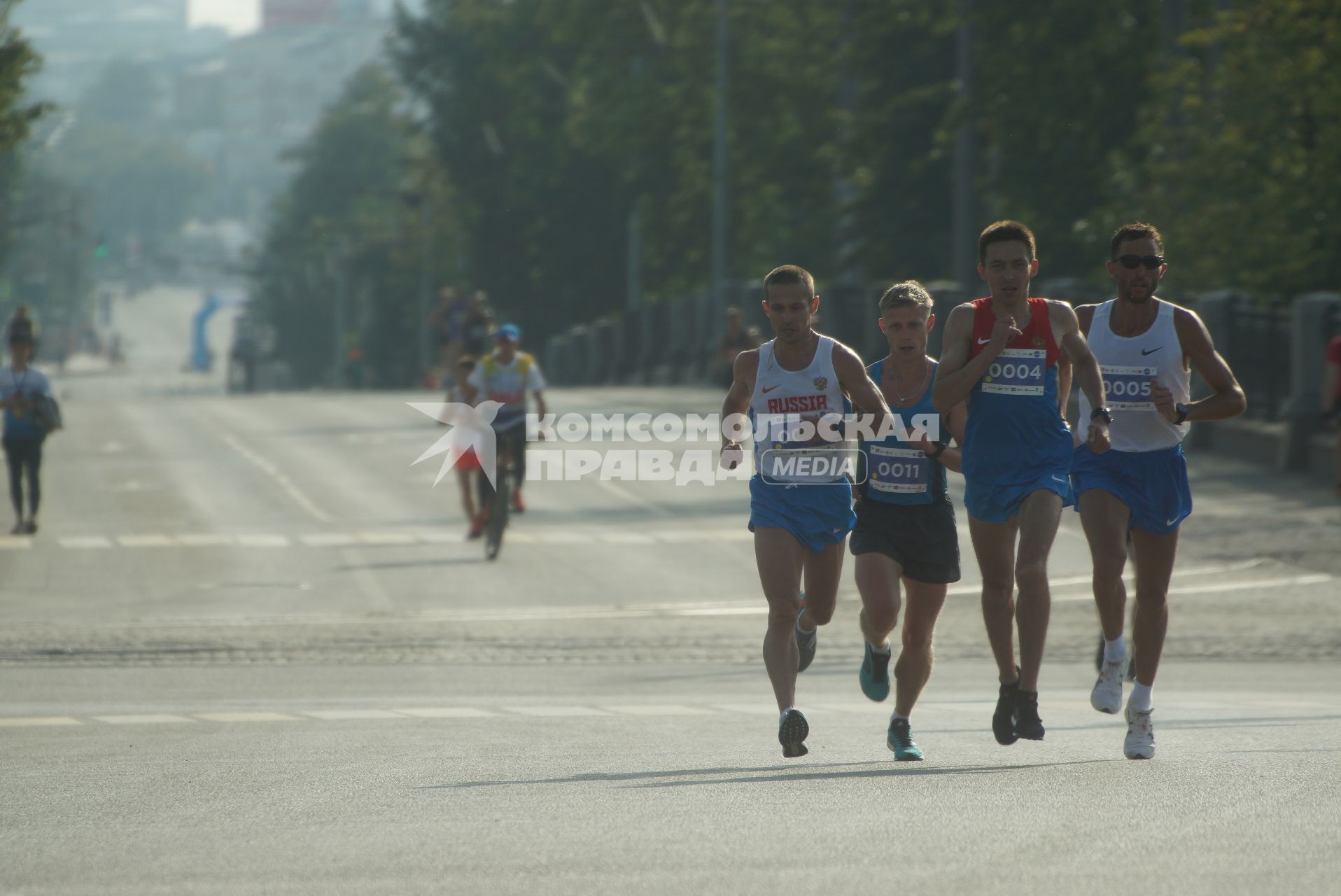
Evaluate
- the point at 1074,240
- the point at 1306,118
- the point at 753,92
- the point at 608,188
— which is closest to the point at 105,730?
the point at 1306,118

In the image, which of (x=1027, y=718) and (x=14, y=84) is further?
(x=14, y=84)

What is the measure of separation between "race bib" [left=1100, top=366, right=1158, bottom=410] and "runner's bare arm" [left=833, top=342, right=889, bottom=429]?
83 cm

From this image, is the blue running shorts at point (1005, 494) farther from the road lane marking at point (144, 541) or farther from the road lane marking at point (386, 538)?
the road lane marking at point (144, 541)

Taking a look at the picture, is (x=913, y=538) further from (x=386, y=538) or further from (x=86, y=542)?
(x=86, y=542)

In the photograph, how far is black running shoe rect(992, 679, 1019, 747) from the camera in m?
8.62

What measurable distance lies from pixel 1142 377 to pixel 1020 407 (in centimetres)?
47

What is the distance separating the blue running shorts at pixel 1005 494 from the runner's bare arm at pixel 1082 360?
0.67 feet

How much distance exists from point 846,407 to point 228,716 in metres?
4.07

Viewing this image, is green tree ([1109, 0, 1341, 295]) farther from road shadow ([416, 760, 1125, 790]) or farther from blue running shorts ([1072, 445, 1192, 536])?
road shadow ([416, 760, 1125, 790])

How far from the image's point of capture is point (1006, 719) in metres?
8.63

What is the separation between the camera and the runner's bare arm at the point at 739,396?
350 inches

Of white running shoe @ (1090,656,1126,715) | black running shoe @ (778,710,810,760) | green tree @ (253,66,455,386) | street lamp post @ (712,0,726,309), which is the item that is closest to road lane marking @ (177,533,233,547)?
black running shoe @ (778,710,810,760)

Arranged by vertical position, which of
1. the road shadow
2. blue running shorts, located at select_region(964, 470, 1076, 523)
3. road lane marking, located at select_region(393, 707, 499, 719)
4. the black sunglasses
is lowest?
road lane marking, located at select_region(393, 707, 499, 719)

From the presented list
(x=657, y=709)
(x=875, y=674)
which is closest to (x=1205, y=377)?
(x=875, y=674)
